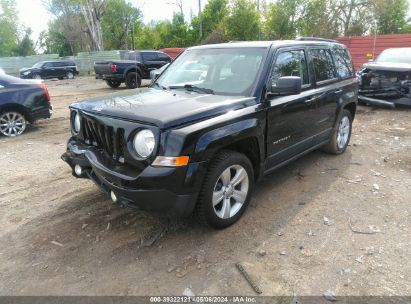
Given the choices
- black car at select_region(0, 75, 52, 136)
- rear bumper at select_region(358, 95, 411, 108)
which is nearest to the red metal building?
rear bumper at select_region(358, 95, 411, 108)

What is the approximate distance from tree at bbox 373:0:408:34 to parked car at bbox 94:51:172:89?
23172 millimetres

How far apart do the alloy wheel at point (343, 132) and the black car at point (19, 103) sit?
20.5ft

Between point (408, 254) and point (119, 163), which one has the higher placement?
point (119, 163)

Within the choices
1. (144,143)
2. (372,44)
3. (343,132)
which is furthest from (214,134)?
(372,44)

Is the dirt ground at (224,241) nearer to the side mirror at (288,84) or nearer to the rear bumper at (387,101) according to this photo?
the side mirror at (288,84)

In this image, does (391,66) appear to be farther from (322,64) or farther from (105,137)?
(105,137)

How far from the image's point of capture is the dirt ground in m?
2.95

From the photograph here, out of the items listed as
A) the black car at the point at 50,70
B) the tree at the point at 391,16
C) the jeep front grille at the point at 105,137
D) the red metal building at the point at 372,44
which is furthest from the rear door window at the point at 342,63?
the tree at the point at 391,16

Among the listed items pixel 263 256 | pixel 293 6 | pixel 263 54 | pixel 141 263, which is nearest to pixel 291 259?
pixel 263 256

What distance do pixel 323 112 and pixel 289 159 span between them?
101 cm

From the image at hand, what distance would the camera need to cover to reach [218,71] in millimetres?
4230

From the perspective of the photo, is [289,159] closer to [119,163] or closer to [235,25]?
[119,163]

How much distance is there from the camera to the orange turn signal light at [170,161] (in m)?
2.98

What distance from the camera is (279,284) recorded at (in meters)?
2.92
